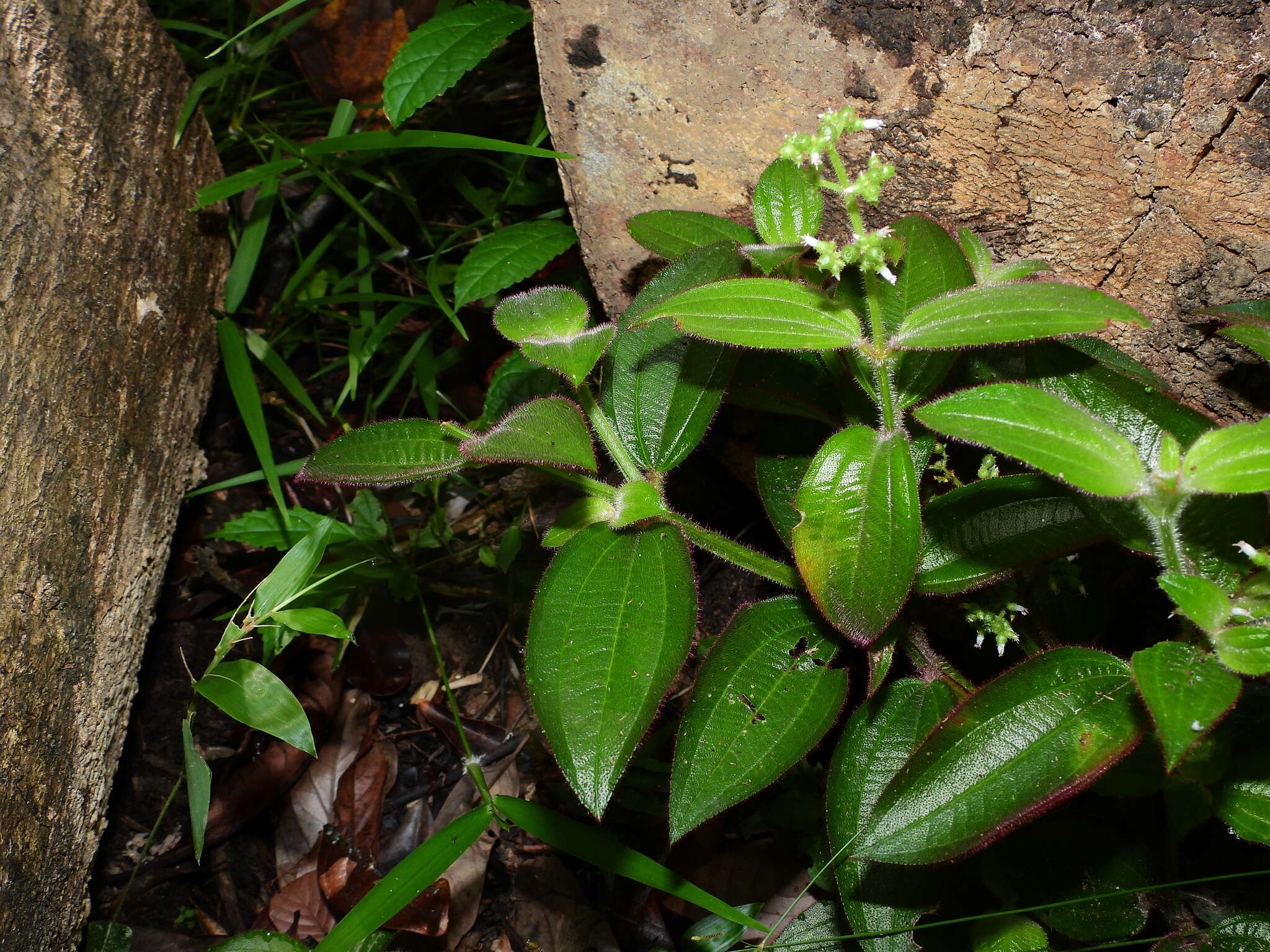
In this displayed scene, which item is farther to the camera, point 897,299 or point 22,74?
point 22,74

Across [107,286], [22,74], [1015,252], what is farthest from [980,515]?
[22,74]

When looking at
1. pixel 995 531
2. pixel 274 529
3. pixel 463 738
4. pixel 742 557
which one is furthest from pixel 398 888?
pixel 995 531

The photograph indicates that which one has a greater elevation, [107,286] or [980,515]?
[980,515]

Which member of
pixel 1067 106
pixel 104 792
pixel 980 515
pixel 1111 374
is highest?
pixel 1067 106

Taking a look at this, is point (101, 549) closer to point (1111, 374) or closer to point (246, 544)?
point (246, 544)

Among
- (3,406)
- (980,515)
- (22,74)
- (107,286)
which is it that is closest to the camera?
(980,515)

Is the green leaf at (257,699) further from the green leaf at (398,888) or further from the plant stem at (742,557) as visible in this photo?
the plant stem at (742,557)
